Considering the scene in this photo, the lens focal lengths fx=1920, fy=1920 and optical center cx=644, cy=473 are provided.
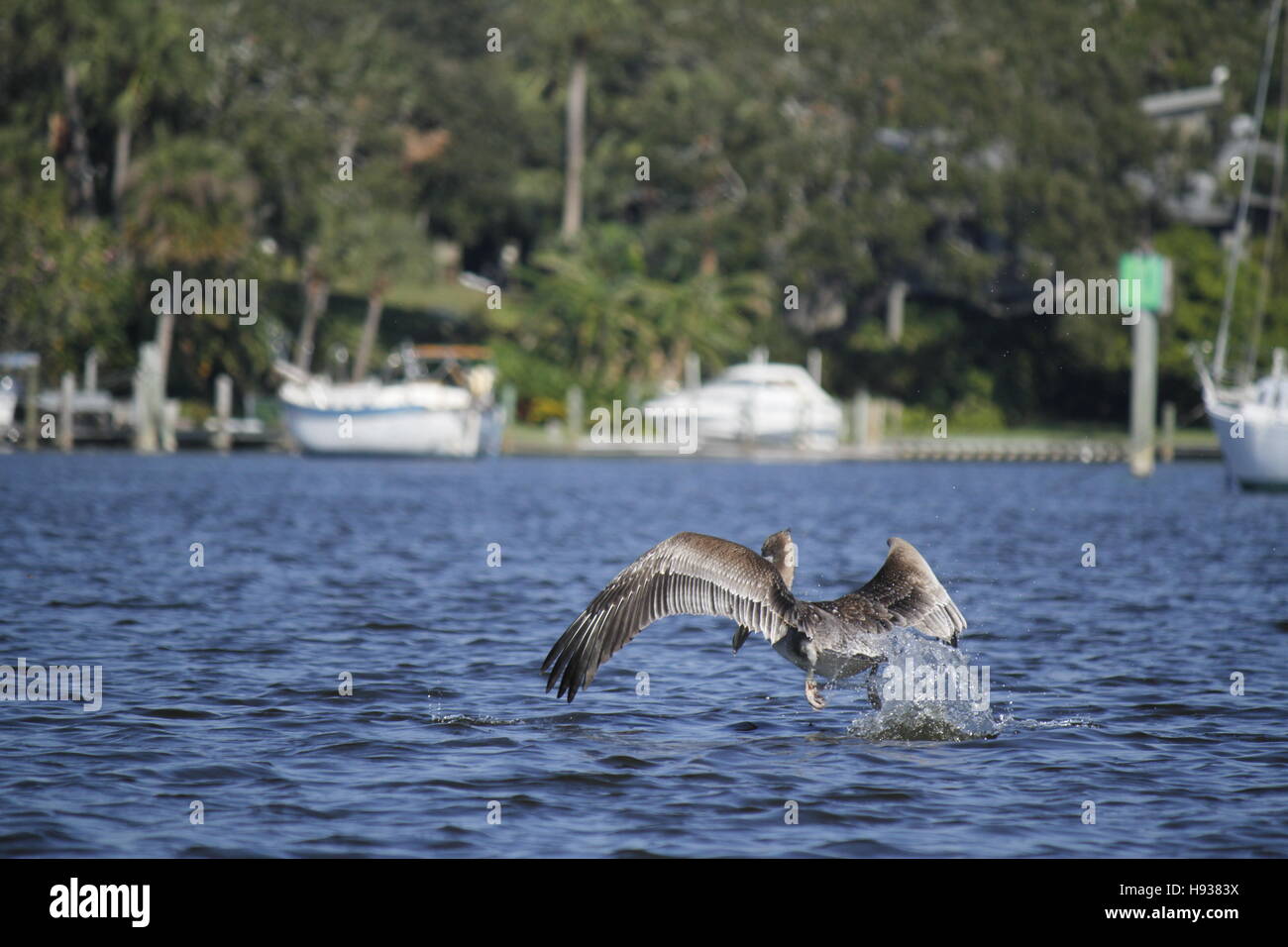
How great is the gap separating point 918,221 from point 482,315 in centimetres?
1591

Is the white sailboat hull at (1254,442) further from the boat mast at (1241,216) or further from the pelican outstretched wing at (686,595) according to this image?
the pelican outstretched wing at (686,595)

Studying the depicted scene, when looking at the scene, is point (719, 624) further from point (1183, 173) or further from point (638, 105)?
point (638, 105)

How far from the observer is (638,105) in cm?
6119

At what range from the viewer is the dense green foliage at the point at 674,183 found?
49.9m

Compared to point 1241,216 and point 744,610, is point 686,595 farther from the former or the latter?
point 1241,216

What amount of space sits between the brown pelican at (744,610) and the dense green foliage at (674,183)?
126 ft

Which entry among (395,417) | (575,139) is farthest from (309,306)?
(575,139)

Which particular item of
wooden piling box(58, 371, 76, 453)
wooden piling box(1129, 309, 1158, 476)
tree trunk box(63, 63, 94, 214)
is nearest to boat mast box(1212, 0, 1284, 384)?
wooden piling box(1129, 309, 1158, 476)

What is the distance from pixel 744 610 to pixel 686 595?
349mm

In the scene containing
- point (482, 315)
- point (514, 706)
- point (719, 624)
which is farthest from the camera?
point (482, 315)

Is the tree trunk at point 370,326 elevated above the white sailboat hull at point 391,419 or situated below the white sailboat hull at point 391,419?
above

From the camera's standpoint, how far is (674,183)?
200 feet

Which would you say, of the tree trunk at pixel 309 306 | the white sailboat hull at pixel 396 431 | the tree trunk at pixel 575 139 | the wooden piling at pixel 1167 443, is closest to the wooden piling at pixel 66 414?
the white sailboat hull at pixel 396 431
